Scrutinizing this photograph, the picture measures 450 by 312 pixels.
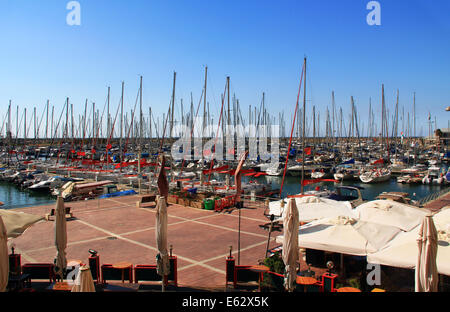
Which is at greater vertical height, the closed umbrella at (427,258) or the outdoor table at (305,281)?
the closed umbrella at (427,258)

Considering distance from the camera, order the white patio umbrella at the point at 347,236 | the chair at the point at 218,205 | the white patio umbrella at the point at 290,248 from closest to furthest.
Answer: the white patio umbrella at the point at 290,248 → the white patio umbrella at the point at 347,236 → the chair at the point at 218,205

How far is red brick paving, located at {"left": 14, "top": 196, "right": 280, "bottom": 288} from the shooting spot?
41.7 ft

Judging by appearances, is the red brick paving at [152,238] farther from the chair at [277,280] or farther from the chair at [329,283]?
the chair at [329,283]

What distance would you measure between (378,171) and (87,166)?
158 feet

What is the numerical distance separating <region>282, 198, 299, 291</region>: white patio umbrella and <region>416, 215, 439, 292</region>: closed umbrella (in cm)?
297

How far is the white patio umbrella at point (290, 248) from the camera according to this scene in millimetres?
8766

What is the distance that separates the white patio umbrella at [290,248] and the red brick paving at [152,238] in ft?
8.99

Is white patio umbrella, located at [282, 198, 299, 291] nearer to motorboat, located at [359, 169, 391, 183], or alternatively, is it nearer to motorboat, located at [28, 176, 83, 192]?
motorboat, located at [28, 176, 83, 192]

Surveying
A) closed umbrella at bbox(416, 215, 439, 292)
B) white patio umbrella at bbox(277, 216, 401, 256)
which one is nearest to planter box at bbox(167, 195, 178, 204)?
white patio umbrella at bbox(277, 216, 401, 256)

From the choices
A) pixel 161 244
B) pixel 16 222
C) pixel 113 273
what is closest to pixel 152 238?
pixel 113 273

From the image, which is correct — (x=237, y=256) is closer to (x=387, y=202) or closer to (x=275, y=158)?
(x=387, y=202)

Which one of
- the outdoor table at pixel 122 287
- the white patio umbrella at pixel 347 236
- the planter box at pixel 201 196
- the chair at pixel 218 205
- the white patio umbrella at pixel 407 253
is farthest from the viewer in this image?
the planter box at pixel 201 196

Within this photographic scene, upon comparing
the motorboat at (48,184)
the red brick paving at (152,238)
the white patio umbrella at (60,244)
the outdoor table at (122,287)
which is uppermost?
the white patio umbrella at (60,244)

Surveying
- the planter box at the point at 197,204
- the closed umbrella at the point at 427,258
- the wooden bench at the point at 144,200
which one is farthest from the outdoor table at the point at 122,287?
the wooden bench at the point at 144,200
